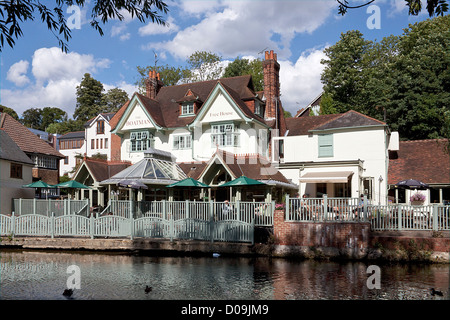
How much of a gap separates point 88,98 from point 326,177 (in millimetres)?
66136

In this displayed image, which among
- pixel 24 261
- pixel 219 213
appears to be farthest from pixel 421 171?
pixel 24 261

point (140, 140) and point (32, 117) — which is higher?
point (32, 117)

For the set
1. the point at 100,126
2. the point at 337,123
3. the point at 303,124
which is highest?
the point at 100,126

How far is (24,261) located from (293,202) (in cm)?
1188

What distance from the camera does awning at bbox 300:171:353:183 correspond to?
25031 millimetres

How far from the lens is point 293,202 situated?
62.0 ft

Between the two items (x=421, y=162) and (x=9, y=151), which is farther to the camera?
(x=9, y=151)

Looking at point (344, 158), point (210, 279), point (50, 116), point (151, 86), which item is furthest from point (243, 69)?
point (50, 116)

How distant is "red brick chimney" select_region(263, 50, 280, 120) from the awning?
647 centimetres

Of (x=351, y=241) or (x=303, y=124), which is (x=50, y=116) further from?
(x=351, y=241)

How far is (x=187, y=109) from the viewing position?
3180 centimetres

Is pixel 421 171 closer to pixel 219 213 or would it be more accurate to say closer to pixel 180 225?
pixel 219 213

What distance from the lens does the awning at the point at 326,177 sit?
25.0 meters
